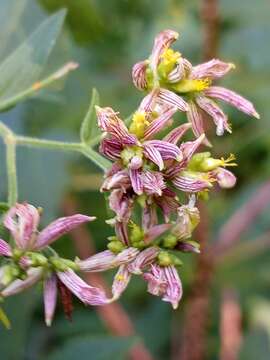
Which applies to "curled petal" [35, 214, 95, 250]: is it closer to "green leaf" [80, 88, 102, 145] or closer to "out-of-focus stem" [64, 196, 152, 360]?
"green leaf" [80, 88, 102, 145]

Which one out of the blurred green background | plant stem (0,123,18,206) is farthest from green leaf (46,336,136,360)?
plant stem (0,123,18,206)

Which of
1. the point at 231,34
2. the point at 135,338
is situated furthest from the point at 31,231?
the point at 231,34

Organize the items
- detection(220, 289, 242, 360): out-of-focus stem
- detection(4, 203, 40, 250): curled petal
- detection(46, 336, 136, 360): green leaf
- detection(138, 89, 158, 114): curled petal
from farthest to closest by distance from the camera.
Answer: detection(220, 289, 242, 360): out-of-focus stem, detection(46, 336, 136, 360): green leaf, detection(138, 89, 158, 114): curled petal, detection(4, 203, 40, 250): curled petal

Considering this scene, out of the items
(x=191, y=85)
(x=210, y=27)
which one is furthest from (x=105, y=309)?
(x=191, y=85)

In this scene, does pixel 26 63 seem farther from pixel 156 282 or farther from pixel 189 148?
pixel 156 282

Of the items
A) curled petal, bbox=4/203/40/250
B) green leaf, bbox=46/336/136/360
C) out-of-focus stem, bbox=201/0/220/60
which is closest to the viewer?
curled petal, bbox=4/203/40/250

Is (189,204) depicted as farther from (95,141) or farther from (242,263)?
(242,263)
